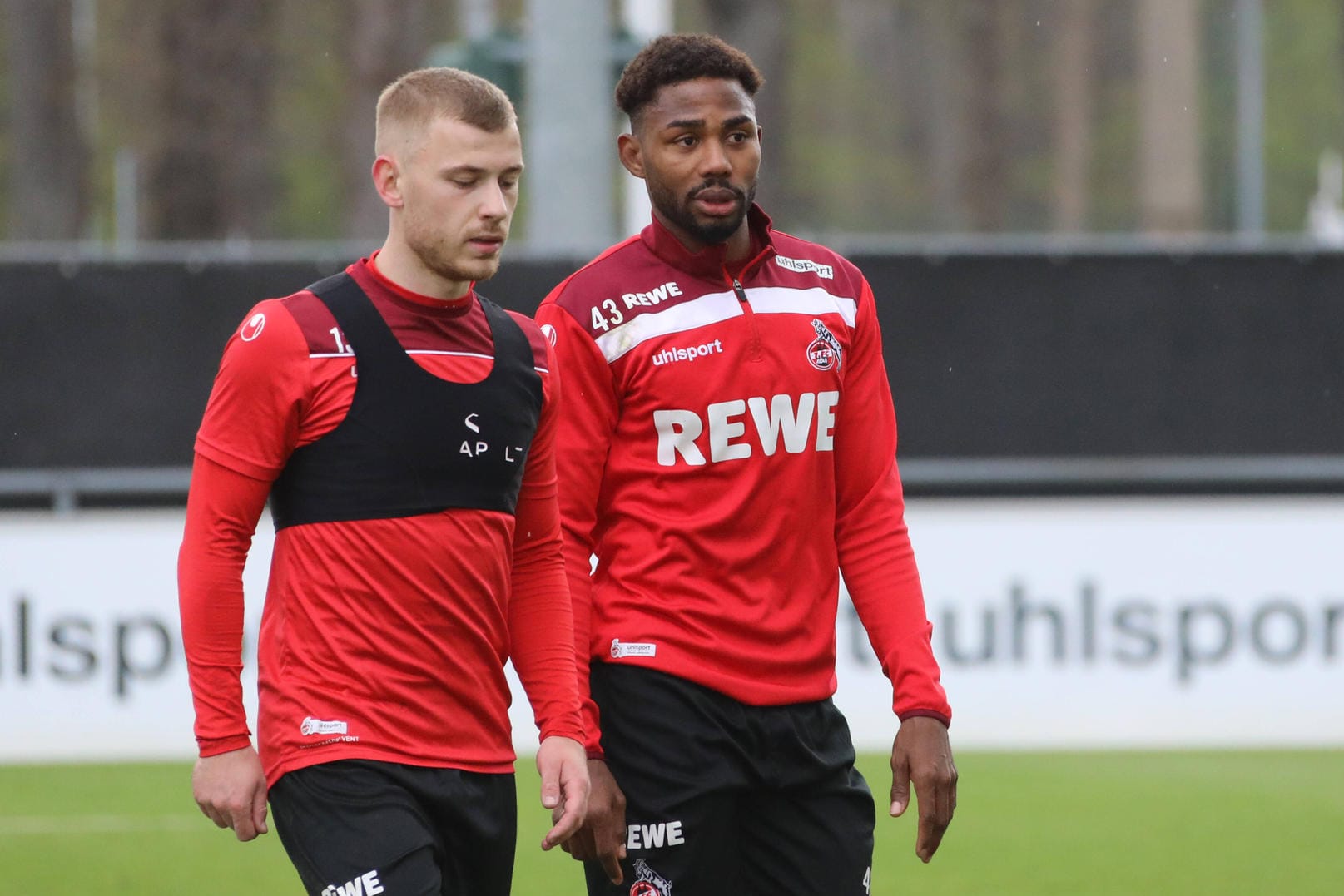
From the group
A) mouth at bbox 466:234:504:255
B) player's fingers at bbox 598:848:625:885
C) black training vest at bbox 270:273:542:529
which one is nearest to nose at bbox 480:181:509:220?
mouth at bbox 466:234:504:255

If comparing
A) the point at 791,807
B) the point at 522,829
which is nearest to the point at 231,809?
the point at 791,807

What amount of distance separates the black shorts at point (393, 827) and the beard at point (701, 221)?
1166 mm

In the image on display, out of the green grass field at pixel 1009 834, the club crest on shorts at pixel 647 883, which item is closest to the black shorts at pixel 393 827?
the club crest on shorts at pixel 647 883

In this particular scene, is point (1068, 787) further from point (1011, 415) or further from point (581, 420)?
point (581, 420)

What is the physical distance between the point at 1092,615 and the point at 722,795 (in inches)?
255

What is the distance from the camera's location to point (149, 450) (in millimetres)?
11352

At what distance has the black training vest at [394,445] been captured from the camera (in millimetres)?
3885

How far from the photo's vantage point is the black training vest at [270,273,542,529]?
12.7 feet

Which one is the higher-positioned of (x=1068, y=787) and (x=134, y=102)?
(x=134, y=102)

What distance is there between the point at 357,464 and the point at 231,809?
634mm

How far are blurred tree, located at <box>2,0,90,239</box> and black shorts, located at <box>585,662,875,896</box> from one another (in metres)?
26.2

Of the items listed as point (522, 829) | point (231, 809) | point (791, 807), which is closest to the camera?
point (231, 809)

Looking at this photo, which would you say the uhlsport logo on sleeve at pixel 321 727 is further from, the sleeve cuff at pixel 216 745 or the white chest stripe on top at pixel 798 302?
the white chest stripe on top at pixel 798 302

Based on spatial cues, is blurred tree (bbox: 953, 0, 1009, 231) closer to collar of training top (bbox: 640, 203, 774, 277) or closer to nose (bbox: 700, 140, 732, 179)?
collar of training top (bbox: 640, 203, 774, 277)
